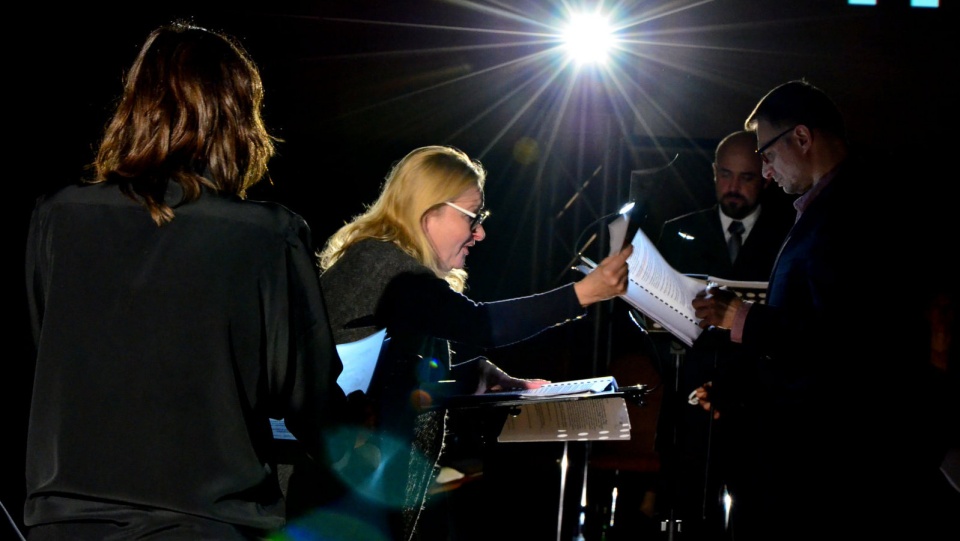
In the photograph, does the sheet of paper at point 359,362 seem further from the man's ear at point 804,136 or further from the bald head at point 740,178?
the bald head at point 740,178

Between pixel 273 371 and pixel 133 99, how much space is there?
0.48 m

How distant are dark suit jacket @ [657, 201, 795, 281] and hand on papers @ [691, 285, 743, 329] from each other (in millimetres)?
1435

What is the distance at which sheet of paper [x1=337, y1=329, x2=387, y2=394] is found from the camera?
5.59 feet

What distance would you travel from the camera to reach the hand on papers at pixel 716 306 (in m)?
2.39

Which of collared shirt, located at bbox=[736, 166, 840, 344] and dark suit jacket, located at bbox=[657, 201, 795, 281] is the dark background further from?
collared shirt, located at bbox=[736, 166, 840, 344]

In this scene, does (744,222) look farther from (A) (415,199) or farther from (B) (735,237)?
(A) (415,199)

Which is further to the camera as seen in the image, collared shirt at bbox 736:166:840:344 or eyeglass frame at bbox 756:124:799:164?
eyeglass frame at bbox 756:124:799:164

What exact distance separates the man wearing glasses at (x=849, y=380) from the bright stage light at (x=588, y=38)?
3118 mm

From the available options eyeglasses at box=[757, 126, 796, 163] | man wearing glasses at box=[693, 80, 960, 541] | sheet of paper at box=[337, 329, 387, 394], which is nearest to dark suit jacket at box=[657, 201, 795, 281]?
eyeglasses at box=[757, 126, 796, 163]

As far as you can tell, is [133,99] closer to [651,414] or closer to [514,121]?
[651,414]

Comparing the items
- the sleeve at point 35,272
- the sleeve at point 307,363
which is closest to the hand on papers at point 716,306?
the sleeve at point 307,363

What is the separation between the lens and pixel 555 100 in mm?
5680

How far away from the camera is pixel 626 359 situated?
4.73m

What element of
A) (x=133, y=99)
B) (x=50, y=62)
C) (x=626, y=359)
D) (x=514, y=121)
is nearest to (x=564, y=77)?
(x=514, y=121)
